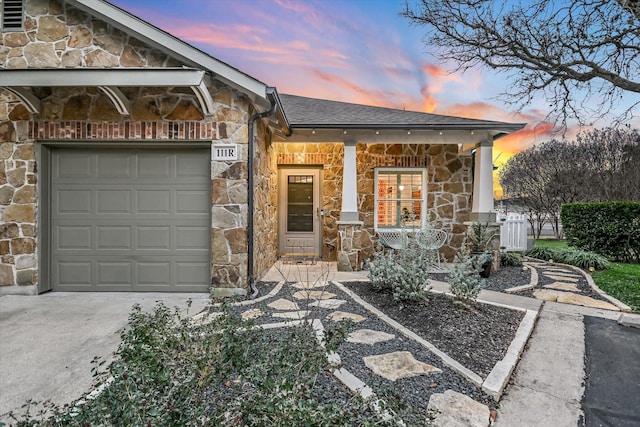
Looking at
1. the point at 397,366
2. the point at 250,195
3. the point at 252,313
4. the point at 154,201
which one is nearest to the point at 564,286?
the point at 397,366

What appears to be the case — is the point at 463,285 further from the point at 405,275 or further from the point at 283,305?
the point at 283,305

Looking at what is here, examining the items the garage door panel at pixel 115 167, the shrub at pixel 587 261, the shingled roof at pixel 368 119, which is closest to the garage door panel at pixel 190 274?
the garage door panel at pixel 115 167

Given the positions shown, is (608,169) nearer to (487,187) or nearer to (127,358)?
(487,187)

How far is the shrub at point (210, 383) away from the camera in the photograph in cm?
144

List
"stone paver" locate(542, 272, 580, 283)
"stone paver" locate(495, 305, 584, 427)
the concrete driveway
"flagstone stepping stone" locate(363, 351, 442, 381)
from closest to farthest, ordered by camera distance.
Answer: "stone paver" locate(495, 305, 584, 427) → the concrete driveway → "flagstone stepping stone" locate(363, 351, 442, 381) → "stone paver" locate(542, 272, 580, 283)

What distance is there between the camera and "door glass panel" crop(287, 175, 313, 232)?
26.8 ft

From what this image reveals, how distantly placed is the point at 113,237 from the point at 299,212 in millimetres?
4133

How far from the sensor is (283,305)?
437 cm

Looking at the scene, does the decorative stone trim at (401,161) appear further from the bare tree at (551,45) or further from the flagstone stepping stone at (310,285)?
the flagstone stepping stone at (310,285)

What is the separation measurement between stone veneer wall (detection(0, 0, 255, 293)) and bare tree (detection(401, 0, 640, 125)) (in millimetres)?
Result: 4492

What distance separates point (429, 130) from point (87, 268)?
6295mm

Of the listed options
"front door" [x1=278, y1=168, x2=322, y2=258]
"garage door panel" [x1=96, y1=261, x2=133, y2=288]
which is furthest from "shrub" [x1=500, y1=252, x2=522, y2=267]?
"garage door panel" [x1=96, y1=261, x2=133, y2=288]

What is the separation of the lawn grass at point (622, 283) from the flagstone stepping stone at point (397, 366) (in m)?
3.68

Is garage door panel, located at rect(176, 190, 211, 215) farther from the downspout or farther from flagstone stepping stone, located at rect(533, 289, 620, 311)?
flagstone stepping stone, located at rect(533, 289, 620, 311)
